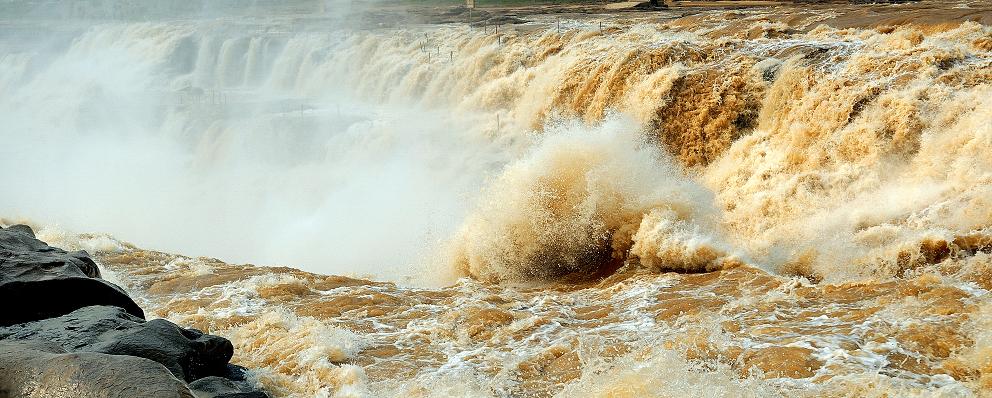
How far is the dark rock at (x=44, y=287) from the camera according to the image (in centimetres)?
522

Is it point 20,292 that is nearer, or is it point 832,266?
point 20,292

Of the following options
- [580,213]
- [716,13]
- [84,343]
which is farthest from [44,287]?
[716,13]

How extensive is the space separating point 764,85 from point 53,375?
29.4ft

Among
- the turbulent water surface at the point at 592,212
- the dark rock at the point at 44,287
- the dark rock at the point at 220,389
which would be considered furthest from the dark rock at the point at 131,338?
the turbulent water surface at the point at 592,212

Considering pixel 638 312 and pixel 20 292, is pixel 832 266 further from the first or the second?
pixel 20 292

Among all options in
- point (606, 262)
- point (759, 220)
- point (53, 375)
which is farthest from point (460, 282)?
point (53, 375)

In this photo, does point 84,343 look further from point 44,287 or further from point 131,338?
point 44,287

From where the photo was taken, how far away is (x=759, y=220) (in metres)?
8.70

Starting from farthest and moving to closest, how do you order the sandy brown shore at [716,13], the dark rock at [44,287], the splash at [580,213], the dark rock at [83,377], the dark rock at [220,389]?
the sandy brown shore at [716,13] < the splash at [580,213] < the dark rock at [44,287] < the dark rock at [220,389] < the dark rock at [83,377]

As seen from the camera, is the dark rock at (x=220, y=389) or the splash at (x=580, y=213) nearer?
the dark rock at (x=220, y=389)

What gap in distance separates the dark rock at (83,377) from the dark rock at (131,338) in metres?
0.48

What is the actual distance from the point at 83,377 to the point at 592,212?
19.6ft

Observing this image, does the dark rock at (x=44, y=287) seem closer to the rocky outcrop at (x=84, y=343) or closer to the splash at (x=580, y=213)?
the rocky outcrop at (x=84, y=343)

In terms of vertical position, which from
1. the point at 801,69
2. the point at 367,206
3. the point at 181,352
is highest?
the point at 801,69
